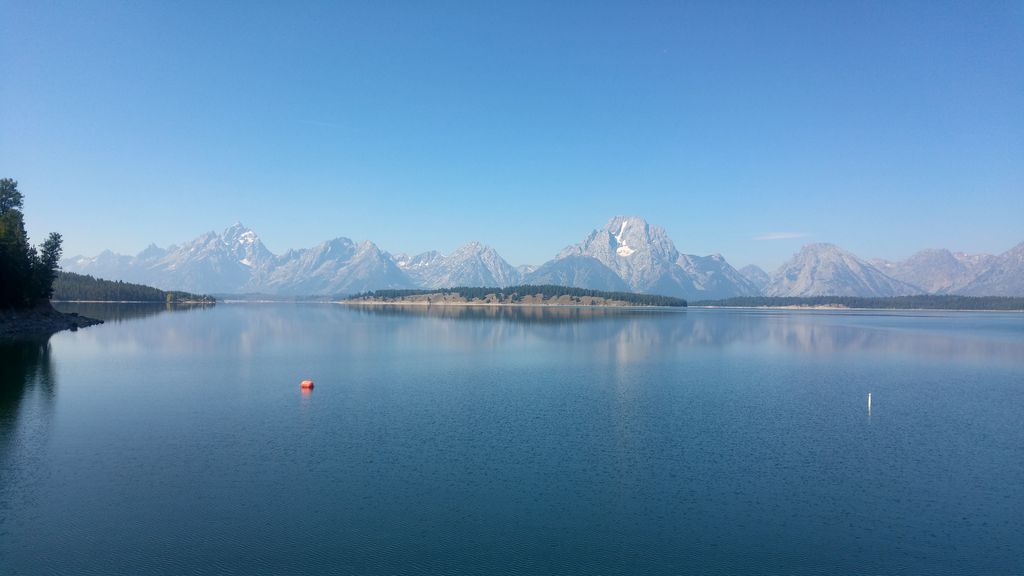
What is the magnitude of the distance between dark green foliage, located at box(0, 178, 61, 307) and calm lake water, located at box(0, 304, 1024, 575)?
175 feet

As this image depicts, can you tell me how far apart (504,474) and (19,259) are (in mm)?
111942

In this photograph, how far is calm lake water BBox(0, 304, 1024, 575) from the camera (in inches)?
736

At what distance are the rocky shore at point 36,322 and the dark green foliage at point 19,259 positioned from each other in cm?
189

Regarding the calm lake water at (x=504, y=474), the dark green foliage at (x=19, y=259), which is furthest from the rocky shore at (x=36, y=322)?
the calm lake water at (x=504, y=474)

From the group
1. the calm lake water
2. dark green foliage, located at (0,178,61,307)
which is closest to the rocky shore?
dark green foliage, located at (0,178,61,307)

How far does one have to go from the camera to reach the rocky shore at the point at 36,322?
93688 mm

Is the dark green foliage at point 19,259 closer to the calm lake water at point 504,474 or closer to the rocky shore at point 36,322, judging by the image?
the rocky shore at point 36,322

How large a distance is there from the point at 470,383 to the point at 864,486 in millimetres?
33077

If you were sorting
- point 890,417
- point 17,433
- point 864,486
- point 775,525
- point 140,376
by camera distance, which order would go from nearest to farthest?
point 775,525 < point 864,486 < point 17,433 < point 890,417 < point 140,376

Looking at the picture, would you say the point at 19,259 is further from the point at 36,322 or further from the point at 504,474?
the point at 504,474

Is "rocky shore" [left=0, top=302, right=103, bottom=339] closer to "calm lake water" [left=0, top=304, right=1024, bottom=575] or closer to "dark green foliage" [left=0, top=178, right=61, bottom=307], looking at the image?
"dark green foliage" [left=0, top=178, right=61, bottom=307]

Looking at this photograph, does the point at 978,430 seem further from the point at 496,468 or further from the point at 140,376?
the point at 140,376

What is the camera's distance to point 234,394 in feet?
148

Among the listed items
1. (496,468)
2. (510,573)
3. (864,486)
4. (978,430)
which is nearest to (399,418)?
(496,468)
